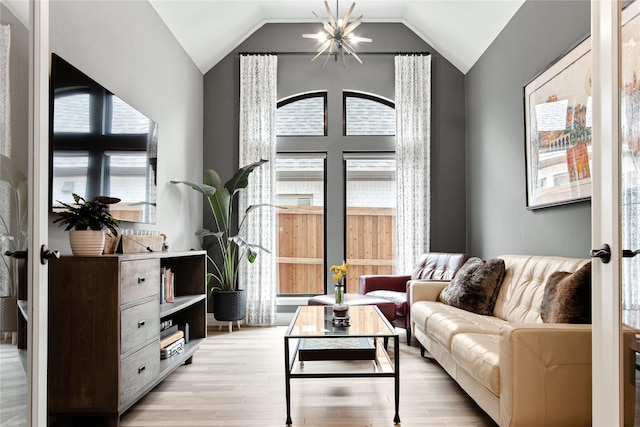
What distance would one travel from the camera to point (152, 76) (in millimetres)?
4125

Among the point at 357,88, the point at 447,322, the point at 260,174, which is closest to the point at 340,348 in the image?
the point at 447,322

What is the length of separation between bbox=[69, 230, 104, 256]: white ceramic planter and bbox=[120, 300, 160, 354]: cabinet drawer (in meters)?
0.36

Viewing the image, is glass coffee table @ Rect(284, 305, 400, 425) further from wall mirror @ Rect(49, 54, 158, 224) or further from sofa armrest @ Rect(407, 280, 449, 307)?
wall mirror @ Rect(49, 54, 158, 224)

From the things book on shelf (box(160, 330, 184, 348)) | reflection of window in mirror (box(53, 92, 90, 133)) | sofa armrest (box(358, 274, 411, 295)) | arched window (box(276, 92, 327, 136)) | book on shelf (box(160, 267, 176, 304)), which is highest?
arched window (box(276, 92, 327, 136))

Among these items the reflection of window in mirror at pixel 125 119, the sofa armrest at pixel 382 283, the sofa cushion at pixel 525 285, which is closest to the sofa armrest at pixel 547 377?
the sofa cushion at pixel 525 285

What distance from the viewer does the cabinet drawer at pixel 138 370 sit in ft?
8.36

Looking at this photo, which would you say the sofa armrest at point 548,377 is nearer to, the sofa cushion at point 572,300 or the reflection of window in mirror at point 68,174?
the sofa cushion at point 572,300

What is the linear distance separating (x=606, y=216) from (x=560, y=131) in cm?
176

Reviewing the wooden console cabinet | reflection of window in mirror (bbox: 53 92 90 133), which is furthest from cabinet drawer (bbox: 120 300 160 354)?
reflection of window in mirror (bbox: 53 92 90 133)

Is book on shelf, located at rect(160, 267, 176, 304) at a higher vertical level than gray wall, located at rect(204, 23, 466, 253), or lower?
lower

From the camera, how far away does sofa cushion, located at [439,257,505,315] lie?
3.63 metres

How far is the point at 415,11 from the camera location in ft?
17.4

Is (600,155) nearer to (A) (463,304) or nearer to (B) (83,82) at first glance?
(A) (463,304)

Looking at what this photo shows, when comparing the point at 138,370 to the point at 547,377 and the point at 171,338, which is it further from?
the point at 547,377
